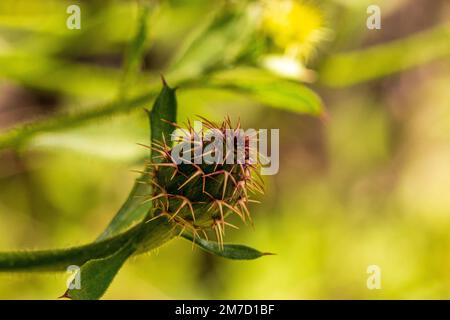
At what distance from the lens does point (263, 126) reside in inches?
132

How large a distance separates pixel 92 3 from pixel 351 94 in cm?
146

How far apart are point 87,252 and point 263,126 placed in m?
2.05

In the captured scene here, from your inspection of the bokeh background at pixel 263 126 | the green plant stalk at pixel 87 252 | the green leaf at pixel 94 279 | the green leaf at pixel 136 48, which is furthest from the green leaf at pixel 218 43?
the green leaf at pixel 94 279

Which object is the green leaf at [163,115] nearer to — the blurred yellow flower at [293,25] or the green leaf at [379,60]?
the blurred yellow flower at [293,25]

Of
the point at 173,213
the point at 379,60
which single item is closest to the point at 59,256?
the point at 173,213

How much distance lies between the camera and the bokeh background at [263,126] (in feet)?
6.84

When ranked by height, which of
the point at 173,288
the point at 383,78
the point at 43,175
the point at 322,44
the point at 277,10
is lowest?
the point at 173,288

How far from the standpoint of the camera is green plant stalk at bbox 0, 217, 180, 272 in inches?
53.9

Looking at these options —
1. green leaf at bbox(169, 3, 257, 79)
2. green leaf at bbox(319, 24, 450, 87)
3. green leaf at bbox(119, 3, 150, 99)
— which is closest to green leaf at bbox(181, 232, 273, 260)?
green leaf at bbox(119, 3, 150, 99)

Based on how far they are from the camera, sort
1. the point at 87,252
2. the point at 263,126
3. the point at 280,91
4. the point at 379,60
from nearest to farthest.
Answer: the point at 87,252 < the point at 280,91 < the point at 379,60 < the point at 263,126

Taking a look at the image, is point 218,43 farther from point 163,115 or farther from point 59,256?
point 59,256

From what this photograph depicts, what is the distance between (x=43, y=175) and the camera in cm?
301

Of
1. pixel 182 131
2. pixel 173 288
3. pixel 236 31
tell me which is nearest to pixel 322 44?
pixel 236 31

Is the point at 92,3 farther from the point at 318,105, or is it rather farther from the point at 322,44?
the point at 318,105
